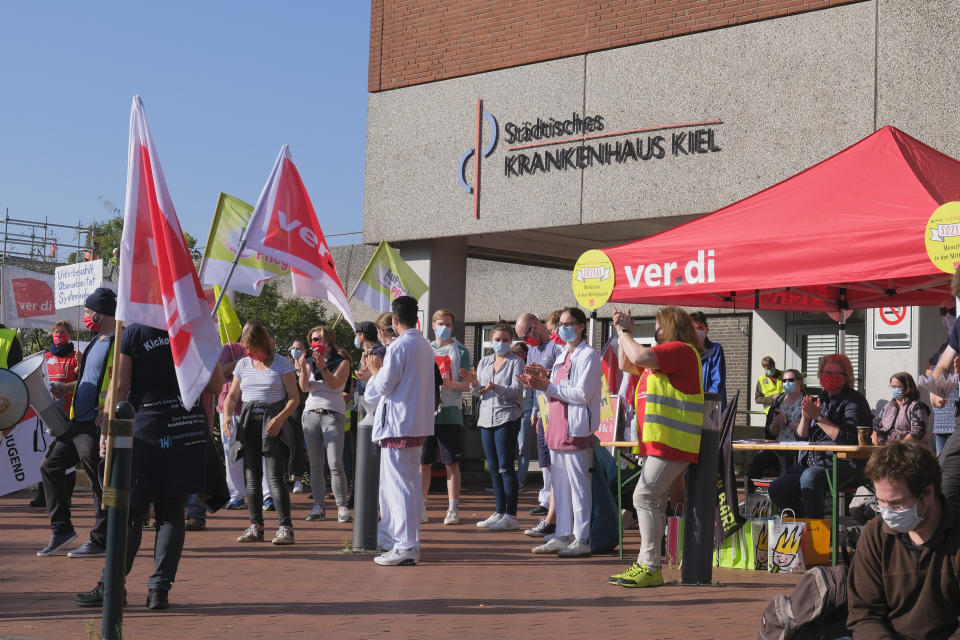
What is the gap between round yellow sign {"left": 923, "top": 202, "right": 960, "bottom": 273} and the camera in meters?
8.06

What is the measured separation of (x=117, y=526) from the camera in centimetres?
629

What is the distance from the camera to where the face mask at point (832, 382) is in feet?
33.1

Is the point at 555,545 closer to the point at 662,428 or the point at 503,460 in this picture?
the point at 503,460

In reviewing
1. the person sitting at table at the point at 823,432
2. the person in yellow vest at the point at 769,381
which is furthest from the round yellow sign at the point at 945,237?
the person in yellow vest at the point at 769,381

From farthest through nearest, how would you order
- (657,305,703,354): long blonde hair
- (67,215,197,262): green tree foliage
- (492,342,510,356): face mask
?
(67,215,197,262): green tree foliage
(492,342,510,356): face mask
(657,305,703,354): long blonde hair

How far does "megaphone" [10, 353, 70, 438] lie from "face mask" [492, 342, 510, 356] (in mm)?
4566

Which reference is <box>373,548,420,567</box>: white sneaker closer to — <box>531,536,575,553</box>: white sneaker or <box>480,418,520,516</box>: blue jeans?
<box>531,536,575,553</box>: white sneaker

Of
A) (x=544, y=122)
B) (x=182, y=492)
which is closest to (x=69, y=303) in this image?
(x=544, y=122)

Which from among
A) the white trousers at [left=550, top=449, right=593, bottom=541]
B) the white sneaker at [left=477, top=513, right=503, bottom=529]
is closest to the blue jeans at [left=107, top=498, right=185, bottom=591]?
the white trousers at [left=550, top=449, right=593, bottom=541]

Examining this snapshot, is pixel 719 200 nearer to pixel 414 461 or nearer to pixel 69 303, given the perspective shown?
pixel 414 461

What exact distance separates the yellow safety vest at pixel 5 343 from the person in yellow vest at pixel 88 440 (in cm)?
116

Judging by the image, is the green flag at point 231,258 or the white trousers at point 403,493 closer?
the white trousers at point 403,493

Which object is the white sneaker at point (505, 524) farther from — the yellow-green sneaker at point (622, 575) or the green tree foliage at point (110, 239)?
the green tree foliage at point (110, 239)

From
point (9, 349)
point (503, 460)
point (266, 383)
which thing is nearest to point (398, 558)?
point (266, 383)
